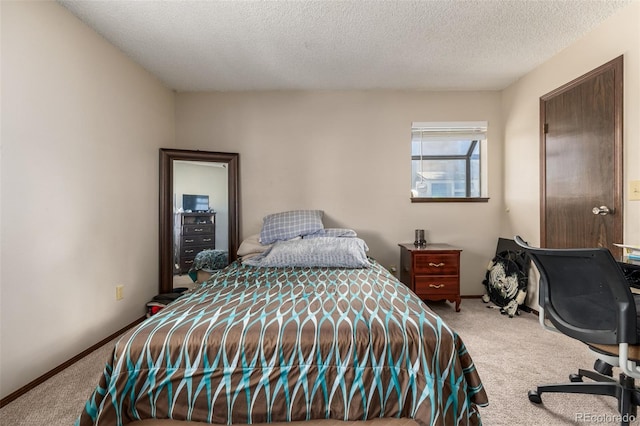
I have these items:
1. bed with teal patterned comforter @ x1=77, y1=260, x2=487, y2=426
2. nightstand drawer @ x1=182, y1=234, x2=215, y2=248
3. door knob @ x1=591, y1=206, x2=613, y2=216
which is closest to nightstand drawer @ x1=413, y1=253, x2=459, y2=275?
door knob @ x1=591, y1=206, x2=613, y2=216

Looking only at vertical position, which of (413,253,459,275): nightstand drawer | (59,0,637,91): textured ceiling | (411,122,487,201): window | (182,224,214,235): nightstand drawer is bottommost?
(413,253,459,275): nightstand drawer

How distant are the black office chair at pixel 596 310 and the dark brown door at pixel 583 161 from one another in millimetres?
1185

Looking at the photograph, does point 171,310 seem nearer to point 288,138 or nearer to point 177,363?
point 177,363

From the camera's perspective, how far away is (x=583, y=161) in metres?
2.39

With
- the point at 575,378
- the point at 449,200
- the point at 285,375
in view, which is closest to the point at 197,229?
the point at 285,375

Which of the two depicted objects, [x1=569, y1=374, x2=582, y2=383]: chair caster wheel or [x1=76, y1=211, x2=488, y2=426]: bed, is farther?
[x1=569, y1=374, x2=582, y2=383]: chair caster wheel

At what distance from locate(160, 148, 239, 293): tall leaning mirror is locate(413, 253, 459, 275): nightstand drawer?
6.82ft

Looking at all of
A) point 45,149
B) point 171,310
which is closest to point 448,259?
point 171,310

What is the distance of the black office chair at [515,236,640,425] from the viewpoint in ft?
3.88

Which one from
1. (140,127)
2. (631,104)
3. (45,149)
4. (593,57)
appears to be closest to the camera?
(45,149)

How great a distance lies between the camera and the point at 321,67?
9.28ft

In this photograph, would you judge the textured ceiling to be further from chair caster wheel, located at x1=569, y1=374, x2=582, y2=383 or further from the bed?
chair caster wheel, located at x1=569, y1=374, x2=582, y2=383

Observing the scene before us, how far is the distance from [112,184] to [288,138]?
71.4 inches

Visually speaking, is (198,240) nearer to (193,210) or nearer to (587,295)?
(193,210)
